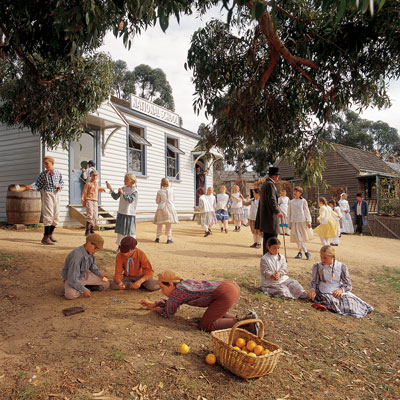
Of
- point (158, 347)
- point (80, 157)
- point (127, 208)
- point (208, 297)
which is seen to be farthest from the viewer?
point (80, 157)

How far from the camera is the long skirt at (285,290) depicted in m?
5.20

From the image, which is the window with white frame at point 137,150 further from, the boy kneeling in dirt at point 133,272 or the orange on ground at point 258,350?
the orange on ground at point 258,350

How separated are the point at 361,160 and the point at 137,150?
19.8m

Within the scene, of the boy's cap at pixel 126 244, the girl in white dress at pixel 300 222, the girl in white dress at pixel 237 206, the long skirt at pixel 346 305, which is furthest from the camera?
the girl in white dress at pixel 237 206

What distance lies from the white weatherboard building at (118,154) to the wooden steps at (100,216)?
113 millimetres

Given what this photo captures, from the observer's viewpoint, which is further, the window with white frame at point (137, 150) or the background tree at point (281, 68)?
the window with white frame at point (137, 150)

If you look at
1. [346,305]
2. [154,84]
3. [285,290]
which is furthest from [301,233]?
[154,84]

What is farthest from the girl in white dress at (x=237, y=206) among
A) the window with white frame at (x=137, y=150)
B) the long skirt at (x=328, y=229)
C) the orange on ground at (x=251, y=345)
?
the orange on ground at (x=251, y=345)

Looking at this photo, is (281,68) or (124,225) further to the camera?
(124,225)

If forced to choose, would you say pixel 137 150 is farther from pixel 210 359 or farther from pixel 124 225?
pixel 210 359

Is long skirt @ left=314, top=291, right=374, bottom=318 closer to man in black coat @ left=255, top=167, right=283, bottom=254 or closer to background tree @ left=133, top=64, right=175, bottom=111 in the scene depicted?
man in black coat @ left=255, top=167, right=283, bottom=254

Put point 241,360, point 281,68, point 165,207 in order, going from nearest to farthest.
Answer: point 241,360
point 281,68
point 165,207

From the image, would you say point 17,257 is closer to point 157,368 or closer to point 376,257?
point 157,368

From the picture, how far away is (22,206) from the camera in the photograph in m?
9.72
